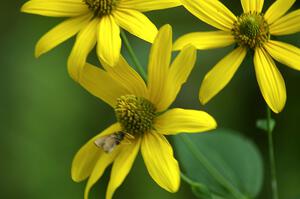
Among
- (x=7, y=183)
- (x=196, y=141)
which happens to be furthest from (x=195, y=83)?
(x=7, y=183)

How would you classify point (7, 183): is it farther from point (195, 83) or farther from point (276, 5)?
point (276, 5)

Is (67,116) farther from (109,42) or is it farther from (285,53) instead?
(285,53)

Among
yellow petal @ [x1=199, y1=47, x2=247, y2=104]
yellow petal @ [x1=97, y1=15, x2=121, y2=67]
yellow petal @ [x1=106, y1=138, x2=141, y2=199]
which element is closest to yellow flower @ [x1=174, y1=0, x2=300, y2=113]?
yellow petal @ [x1=199, y1=47, x2=247, y2=104]

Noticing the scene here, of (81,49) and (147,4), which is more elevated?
(147,4)

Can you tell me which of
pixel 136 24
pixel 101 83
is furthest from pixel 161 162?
pixel 136 24

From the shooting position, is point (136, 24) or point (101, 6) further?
point (101, 6)

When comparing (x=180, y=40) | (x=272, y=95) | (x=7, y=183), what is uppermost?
(x=180, y=40)

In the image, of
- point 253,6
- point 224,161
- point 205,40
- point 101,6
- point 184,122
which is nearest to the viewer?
point 184,122
